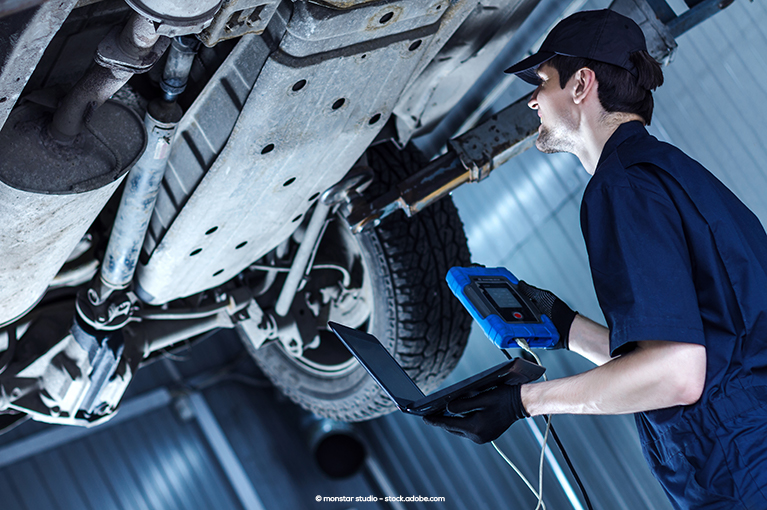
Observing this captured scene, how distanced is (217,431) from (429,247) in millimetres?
3583

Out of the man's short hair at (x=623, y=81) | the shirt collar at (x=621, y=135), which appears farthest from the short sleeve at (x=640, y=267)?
the man's short hair at (x=623, y=81)

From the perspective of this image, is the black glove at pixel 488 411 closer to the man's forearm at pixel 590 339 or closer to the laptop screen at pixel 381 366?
the laptop screen at pixel 381 366

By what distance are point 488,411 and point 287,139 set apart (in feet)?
2.76

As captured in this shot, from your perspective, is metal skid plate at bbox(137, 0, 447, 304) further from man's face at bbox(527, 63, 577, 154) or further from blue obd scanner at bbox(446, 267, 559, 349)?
blue obd scanner at bbox(446, 267, 559, 349)

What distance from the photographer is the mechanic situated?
1319mm

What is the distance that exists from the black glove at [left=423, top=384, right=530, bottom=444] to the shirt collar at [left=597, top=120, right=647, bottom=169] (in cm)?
52

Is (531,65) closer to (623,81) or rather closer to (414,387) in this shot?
(623,81)

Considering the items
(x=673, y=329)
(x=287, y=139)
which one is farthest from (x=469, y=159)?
(x=673, y=329)

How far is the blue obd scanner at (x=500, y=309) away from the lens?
1.70 m

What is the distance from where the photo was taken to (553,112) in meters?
1.72

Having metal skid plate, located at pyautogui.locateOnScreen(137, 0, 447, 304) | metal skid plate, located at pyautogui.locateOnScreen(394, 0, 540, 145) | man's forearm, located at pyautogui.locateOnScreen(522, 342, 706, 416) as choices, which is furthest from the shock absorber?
man's forearm, located at pyautogui.locateOnScreen(522, 342, 706, 416)

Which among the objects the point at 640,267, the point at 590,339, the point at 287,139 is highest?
the point at 287,139

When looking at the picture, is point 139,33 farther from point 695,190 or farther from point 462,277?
point 695,190

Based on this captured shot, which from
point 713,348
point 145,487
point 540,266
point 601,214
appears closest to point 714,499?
point 713,348
